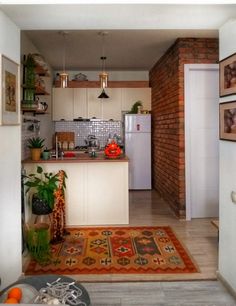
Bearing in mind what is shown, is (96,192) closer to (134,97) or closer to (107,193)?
(107,193)

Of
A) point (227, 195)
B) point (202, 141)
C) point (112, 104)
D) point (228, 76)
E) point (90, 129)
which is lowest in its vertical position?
point (227, 195)

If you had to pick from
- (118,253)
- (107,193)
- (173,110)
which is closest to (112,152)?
(107,193)

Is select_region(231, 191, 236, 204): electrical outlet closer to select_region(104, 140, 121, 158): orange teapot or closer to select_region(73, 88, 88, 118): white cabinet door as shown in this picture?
select_region(104, 140, 121, 158): orange teapot

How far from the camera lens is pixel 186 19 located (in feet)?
8.25

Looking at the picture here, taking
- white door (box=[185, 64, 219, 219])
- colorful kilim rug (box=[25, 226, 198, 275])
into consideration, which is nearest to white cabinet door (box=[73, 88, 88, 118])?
white door (box=[185, 64, 219, 219])

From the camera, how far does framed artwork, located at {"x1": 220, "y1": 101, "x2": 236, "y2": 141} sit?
2527 millimetres

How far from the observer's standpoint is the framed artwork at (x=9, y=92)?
95.1 inches

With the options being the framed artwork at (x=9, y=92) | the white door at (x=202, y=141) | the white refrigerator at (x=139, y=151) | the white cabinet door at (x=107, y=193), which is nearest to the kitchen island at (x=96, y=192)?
the white cabinet door at (x=107, y=193)

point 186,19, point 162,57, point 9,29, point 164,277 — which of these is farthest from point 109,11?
point 162,57

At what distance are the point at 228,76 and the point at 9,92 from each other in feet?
5.84

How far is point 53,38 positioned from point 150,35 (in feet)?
4.74

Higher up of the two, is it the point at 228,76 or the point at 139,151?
the point at 228,76

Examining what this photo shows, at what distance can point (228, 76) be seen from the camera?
262 cm

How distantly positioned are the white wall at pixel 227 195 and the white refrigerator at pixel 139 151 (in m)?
4.23
